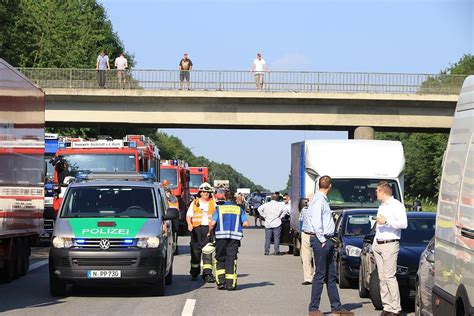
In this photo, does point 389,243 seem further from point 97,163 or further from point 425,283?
point 97,163

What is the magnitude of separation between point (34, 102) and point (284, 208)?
11.6 meters

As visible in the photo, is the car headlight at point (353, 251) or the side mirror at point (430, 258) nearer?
the side mirror at point (430, 258)

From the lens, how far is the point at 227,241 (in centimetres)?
1830

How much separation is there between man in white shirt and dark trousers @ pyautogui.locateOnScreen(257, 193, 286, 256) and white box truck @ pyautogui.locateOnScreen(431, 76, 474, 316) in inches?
751

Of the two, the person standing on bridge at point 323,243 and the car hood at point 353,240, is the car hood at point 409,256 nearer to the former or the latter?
the person standing on bridge at point 323,243

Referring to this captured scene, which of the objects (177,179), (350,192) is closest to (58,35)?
(177,179)

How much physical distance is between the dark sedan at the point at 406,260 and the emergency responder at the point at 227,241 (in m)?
2.08

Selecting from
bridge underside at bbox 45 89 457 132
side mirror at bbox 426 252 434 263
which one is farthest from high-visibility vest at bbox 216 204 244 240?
bridge underside at bbox 45 89 457 132

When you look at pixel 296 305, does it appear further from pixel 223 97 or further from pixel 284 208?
pixel 223 97

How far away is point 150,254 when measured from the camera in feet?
54.8

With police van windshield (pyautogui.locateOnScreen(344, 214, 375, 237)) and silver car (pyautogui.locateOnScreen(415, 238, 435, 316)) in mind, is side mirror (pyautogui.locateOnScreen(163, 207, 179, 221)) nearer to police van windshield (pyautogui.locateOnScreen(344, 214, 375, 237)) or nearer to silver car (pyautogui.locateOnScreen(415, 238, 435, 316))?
police van windshield (pyautogui.locateOnScreen(344, 214, 375, 237))

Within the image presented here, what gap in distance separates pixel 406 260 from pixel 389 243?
182 centimetres

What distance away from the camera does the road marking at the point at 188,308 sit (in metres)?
14.7

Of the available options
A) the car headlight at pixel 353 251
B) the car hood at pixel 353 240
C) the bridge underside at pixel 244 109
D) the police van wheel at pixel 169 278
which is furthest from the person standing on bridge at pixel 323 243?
the bridge underside at pixel 244 109
